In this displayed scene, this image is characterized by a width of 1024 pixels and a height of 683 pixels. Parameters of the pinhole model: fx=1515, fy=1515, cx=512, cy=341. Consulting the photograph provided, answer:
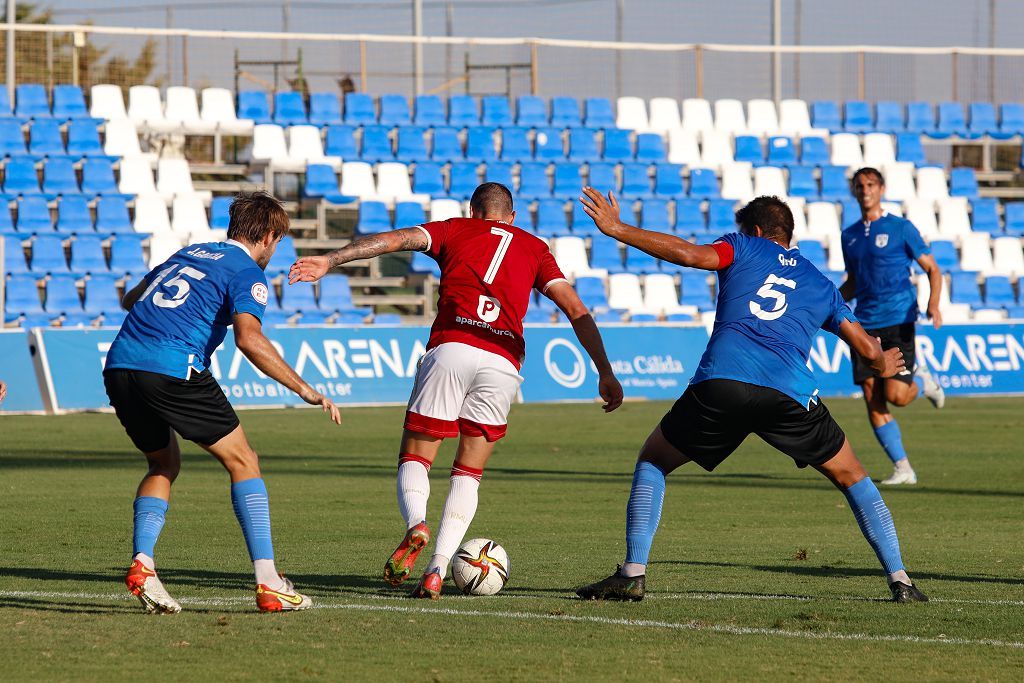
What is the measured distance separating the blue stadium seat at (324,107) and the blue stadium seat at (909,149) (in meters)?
12.3

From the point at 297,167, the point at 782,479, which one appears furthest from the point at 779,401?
the point at 297,167

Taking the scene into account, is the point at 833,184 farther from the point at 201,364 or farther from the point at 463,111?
the point at 201,364

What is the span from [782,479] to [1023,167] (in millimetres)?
23076

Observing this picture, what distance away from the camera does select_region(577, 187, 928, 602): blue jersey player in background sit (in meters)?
7.26

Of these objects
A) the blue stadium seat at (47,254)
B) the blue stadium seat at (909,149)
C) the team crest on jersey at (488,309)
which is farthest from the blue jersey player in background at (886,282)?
the blue stadium seat at (909,149)

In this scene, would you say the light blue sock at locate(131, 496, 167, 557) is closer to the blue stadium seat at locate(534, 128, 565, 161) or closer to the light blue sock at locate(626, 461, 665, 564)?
the light blue sock at locate(626, 461, 665, 564)

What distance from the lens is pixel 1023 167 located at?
112 feet

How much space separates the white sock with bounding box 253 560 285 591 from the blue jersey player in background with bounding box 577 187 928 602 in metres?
1.52

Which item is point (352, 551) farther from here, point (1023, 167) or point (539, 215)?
point (1023, 167)

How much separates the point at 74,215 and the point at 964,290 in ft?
53.8

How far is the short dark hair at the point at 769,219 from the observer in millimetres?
7590

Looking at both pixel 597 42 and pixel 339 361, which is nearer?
pixel 339 361

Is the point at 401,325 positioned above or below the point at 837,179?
below

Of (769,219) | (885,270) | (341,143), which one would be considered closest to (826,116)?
(341,143)
